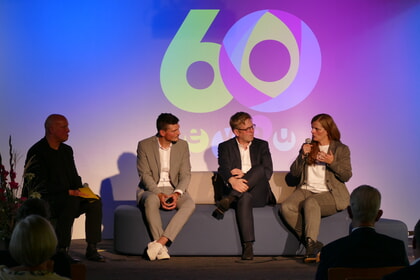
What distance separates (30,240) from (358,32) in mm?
5538

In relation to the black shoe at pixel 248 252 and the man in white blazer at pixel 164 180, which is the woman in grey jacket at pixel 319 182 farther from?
the man in white blazer at pixel 164 180

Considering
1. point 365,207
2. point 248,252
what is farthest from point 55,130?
point 365,207

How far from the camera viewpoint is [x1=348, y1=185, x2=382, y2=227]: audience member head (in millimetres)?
3051

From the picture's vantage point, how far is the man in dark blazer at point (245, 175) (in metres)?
5.73

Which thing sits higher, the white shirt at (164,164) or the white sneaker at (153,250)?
the white shirt at (164,164)

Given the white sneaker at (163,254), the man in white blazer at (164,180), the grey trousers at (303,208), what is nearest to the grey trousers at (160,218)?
the man in white blazer at (164,180)

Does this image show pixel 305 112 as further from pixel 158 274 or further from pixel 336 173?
pixel 158 274

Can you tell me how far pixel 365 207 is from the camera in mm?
3072

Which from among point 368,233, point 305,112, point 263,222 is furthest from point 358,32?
point 368,233

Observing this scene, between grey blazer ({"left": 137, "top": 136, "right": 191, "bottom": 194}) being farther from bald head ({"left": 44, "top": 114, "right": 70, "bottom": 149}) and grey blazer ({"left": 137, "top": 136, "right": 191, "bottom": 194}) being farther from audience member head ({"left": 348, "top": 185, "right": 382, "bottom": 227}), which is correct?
audience member head ({"left": 348, "top": 185, "right": 382, "bottom": 227})

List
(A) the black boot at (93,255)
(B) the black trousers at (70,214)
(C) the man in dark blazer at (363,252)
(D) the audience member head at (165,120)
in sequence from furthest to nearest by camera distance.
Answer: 1. (D) the audience member head at (165,120)
2. (A) the black boot at (93,255)
3. (B) the black trousers at (70,214)
4. (C) the man in dark blazer at (363,252)

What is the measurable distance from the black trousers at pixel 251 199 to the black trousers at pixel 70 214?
119 centimetres

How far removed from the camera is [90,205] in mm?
5629

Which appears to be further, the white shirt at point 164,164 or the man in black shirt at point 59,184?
the white shirt at point 164,164
